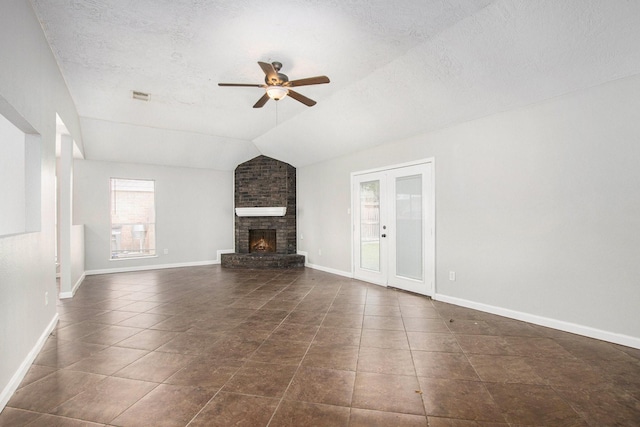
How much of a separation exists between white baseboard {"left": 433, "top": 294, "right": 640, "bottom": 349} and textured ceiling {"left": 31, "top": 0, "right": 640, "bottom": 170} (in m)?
2.43

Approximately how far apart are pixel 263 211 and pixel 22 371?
549 centimetres

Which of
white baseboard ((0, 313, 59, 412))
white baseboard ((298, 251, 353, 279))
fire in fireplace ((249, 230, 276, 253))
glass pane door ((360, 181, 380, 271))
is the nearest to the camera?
white baseboard ((0, 313, 59, 412))

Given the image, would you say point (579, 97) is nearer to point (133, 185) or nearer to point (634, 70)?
point (634, 70)

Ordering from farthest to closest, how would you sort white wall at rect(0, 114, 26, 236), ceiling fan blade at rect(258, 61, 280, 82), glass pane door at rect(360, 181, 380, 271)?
glass pane door at rect(360, 181, 380, 271) → ceiling fan blade at rect(258, 61, 280, 82) → white wall at rect(0, 114, 26, 236)

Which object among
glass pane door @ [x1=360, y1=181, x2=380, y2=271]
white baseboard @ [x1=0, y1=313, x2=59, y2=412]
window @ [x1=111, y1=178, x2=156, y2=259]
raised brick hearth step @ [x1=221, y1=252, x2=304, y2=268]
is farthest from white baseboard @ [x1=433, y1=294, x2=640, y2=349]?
window @ [x1=111, y1=178, x2=156, y2=259]

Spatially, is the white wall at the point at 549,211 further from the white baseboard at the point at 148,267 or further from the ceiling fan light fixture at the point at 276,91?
the white baseboard at the point at 148,267

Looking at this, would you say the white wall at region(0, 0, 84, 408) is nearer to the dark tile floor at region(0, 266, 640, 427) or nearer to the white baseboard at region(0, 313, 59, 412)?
the white baseboard at region(0, 313, 59, 412)

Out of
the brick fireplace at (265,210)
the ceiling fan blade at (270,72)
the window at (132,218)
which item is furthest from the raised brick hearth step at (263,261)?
the ceiling fan blade at (270,72)

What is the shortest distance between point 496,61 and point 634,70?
3.71 ft

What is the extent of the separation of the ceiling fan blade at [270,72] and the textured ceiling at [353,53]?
271 millimetres

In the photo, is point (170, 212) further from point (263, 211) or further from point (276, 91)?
point (276, 91)

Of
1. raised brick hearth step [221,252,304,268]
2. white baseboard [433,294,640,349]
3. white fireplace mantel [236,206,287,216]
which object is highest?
white fireplace mantel [236,206,287,216]

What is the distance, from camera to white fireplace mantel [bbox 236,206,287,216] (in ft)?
24.8

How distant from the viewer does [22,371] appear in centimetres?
237
